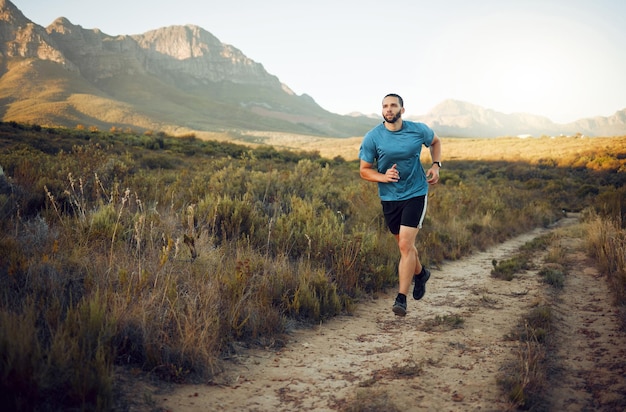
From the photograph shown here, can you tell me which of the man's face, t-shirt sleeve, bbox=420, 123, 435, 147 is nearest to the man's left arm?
t-shirt sleeve, bbox=420, 123, 435, 147

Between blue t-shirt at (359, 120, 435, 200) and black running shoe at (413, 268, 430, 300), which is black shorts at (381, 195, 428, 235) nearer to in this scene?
blue t-shirt at (359, 120, 435, 200)

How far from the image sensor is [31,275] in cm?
366

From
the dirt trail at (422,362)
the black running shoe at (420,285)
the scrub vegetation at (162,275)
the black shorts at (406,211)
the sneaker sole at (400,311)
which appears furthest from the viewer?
the black running shoe at (420,285)

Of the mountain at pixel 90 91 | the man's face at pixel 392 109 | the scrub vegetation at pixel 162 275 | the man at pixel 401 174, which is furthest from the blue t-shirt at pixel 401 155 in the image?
the mountain at pixel 90 91

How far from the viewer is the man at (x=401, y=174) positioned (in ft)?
16.0

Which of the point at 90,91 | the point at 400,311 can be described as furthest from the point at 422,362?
the point at 90,91

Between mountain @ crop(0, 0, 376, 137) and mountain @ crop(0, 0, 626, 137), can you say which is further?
mountain @ crop(0, 0, 376, 137)

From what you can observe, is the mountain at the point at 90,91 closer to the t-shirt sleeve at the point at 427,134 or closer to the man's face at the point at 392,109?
the man's face at the point at 392,109

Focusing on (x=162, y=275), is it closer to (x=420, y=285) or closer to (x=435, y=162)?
(x=420, y=285)

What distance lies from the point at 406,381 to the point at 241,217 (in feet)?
13.6

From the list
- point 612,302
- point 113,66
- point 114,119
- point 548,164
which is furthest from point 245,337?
point 113,66

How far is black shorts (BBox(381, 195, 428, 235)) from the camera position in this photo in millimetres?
4852

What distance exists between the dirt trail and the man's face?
7.82 feet

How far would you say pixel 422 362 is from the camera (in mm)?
3629
